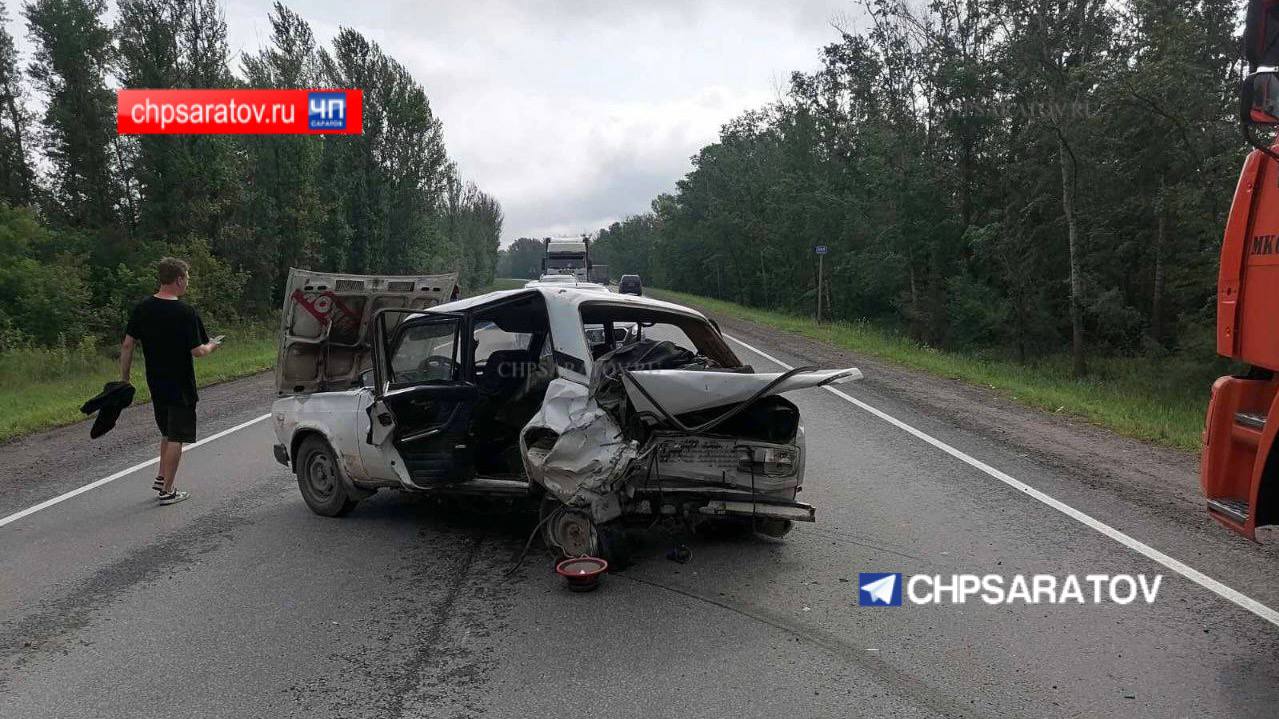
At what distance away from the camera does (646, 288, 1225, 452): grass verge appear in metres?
10.5

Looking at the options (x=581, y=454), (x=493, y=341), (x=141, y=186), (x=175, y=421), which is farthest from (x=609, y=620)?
(x=141, y=186)

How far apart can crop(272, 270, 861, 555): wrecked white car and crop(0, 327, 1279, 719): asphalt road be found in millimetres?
435

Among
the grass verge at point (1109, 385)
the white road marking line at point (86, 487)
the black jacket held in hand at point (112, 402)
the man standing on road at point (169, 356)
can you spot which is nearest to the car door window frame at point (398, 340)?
the man standing on road at point (169, 356)

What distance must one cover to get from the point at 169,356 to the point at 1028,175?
1065 inches

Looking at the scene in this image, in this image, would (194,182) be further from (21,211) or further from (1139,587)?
(1139,587)

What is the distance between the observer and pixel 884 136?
35375mm

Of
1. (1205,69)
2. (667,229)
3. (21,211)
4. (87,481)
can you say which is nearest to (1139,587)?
(87,481)

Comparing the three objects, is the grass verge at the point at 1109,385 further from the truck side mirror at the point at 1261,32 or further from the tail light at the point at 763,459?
the tail light at the point at 763,459

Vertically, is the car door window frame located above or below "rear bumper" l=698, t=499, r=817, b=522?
above

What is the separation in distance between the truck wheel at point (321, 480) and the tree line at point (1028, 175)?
17.1 metres

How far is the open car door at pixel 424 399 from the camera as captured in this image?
582cm

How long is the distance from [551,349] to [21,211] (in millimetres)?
29348

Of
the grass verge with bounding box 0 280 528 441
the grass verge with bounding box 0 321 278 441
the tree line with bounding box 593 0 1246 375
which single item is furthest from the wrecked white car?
the tree line with bounding box 593 0 1246 375

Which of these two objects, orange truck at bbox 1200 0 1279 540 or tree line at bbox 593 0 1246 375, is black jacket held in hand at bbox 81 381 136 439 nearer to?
orange truck at bbox 1200 0 1279 540
